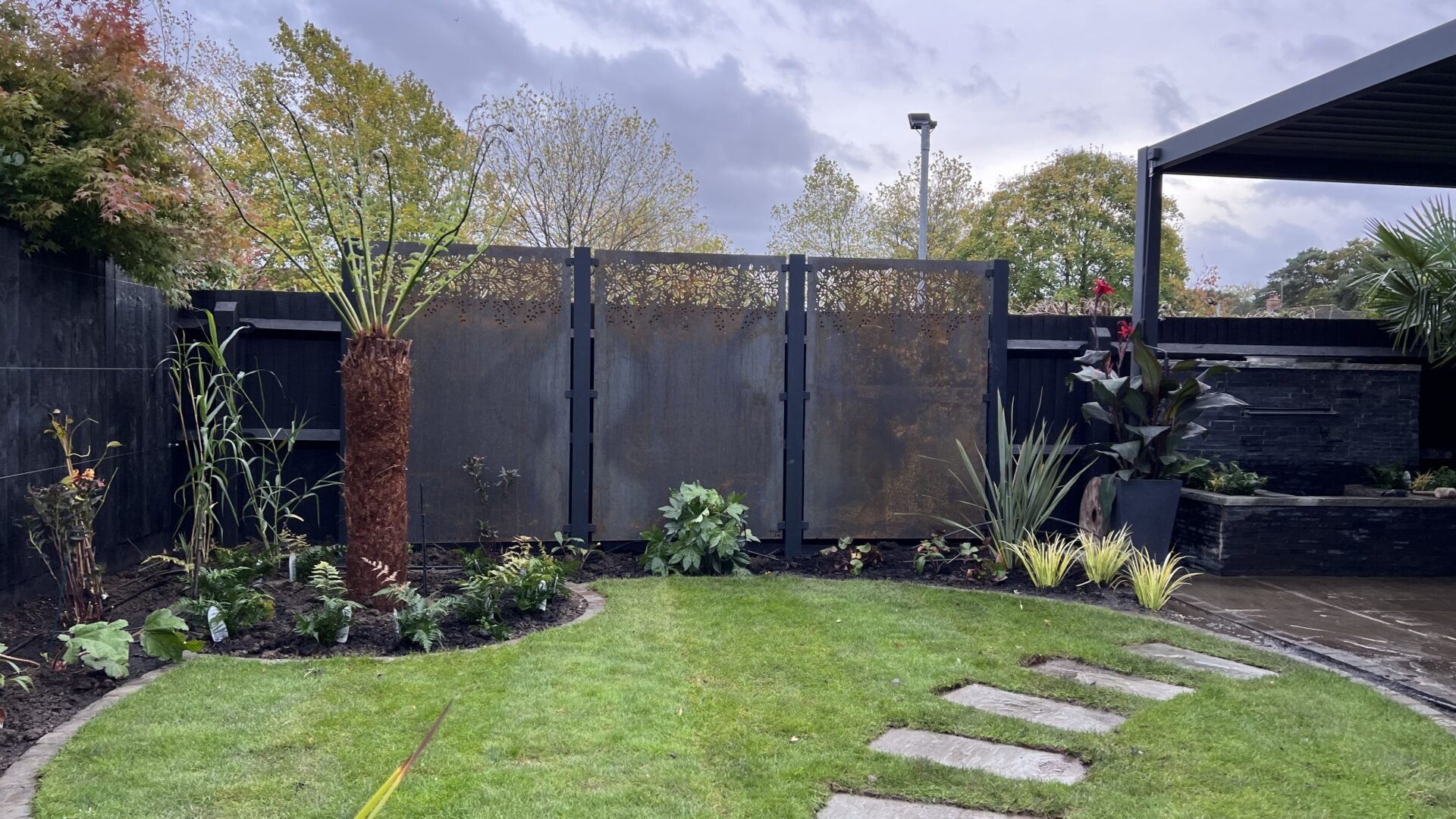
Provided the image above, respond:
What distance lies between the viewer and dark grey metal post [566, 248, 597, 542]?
5.68m

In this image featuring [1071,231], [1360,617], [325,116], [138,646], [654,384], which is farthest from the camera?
[1071,231]

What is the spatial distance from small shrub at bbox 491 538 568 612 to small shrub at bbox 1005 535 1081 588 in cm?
251

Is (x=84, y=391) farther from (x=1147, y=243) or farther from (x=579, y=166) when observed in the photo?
(x=579, y=166)

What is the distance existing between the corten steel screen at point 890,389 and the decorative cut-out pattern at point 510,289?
153 centimetres

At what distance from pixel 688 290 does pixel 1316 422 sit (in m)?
4.49

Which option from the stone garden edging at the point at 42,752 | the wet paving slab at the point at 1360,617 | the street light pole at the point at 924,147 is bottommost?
the wet paving slab at the point at 1360,617

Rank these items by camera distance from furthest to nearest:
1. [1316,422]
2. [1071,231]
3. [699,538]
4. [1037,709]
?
[1071,231]
[1316,422]
[699,538]
[1037,709]

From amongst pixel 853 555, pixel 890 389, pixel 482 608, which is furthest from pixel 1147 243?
pixel 482 608

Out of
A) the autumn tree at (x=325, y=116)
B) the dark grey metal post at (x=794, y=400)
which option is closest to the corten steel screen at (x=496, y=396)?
the dark grey metal post at (x=794, y=400)

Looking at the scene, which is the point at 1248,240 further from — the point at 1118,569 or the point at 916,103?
the point at 1118,569

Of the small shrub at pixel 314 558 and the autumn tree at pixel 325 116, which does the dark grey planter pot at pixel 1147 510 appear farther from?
the autumn tree at pixel 325 116

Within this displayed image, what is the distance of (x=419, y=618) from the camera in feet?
12.3

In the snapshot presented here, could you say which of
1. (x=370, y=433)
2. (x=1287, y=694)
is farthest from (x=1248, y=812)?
(x=370, y=433)

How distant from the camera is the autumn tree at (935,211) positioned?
2269 centimetres
